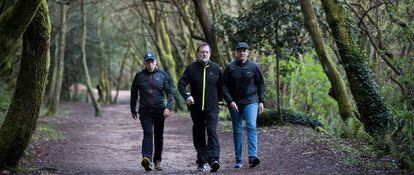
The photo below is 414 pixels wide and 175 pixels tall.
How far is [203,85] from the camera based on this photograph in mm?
10414

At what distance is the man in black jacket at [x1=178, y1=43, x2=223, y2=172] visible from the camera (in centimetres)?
1040

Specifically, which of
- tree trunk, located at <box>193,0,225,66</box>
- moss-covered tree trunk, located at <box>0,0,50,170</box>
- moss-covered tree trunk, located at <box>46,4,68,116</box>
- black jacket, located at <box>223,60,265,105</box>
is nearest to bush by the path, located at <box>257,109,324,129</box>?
tree trunk, located at <box>193,0,225,66</box>

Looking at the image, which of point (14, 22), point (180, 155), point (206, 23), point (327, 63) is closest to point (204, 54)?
point (14, 22)

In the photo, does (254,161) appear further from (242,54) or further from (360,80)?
(360,80)

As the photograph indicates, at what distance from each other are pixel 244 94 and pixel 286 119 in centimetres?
881

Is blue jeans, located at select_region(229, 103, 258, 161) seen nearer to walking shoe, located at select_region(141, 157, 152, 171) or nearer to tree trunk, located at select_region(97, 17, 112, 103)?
walking shoe, located at select_region(141, 157, 152, 171)

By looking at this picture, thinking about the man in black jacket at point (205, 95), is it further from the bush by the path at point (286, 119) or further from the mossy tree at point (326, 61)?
the bush by the path at point (286, 119)

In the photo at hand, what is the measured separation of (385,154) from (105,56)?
46.4 metres

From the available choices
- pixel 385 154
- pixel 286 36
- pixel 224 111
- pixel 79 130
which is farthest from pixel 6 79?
pixel 385 154

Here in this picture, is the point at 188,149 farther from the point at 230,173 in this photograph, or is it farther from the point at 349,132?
→ the point at 230,173

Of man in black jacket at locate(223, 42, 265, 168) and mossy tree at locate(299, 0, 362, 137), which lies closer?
man in black jacket at locate(223, 42, 265, 168)

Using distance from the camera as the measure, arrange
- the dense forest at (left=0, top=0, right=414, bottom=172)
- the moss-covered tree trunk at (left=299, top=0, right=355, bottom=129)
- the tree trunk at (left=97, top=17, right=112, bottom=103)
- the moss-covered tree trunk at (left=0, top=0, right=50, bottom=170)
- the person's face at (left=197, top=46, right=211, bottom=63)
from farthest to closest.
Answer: the tree trunk at (left=97, top=17, right=112, bottom=103) → the moss-covered tree trunk at (left=299, top=0, right=355, bottom=129) → the person's face at (left=197, top=46, right=211, bottom=63) → the moss-covered tree trunk at (left=0, top=0, right=50, bottom=170) → the dense forest at (left=0, top=0, right=414, bottom=172)

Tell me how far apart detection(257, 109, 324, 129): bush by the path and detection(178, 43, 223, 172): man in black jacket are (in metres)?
8.74

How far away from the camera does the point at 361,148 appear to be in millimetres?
11422
